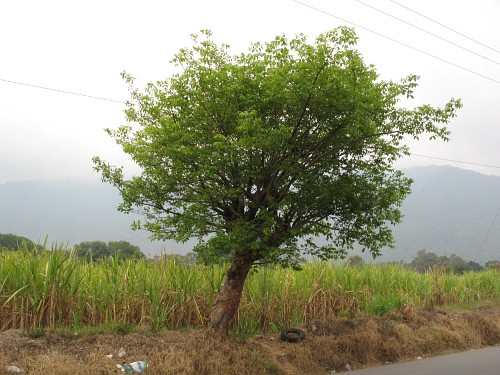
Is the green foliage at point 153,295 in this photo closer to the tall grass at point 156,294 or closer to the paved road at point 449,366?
the tall grass at point 156,294

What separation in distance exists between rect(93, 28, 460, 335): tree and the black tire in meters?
1.42

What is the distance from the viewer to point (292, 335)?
395 inches

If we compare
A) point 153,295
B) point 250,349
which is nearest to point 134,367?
point 250,349

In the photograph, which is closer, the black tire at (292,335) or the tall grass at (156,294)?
the tall grass at (156,294)

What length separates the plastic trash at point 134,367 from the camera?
6.93m

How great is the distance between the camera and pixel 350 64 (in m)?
8.09

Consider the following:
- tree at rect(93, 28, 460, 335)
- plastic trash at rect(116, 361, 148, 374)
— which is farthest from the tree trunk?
plastic trash at rect(116, 361, 148, 374)

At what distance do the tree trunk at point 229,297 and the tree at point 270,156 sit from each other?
0.02 metres

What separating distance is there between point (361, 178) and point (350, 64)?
223 centimetres

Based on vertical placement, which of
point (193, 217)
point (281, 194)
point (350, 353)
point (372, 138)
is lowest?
point (350, 353)

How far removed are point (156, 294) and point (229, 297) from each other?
5.33 feet

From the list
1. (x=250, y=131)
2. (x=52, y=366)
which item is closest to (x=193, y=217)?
(x=250, y=131)

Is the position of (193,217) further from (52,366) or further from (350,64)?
(350,64)

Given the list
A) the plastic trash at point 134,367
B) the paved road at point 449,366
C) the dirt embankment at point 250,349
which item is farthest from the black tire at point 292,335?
the plastic trash at point 134,367
